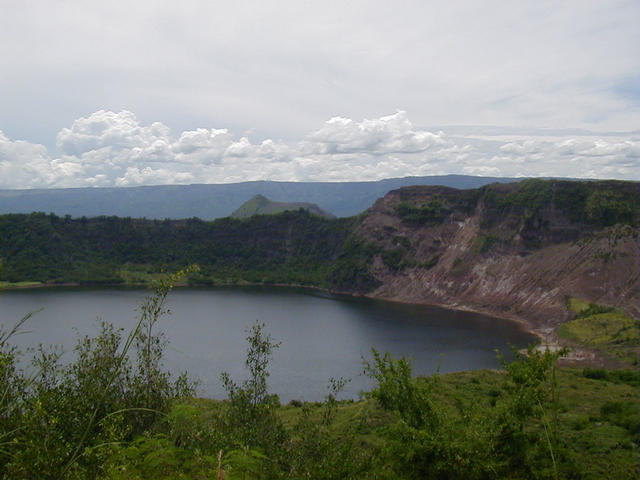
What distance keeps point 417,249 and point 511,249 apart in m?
20.7

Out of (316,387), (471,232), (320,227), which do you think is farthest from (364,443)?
(320,227)

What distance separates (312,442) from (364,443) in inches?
367

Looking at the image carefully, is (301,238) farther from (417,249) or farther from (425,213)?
(417,249)

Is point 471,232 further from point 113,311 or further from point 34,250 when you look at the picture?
point 34,250

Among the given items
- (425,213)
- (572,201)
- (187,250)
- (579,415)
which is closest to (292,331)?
(579,415)

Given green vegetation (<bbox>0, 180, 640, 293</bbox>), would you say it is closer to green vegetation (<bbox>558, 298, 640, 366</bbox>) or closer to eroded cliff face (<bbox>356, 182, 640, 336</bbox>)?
eroded cliff face (<bbox>356, 182, 640, 336</bbox>)

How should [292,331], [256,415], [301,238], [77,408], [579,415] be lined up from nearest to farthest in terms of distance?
[77,408], [256,415], [579,415], [292,331], [301,238]

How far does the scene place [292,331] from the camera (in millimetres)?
63031

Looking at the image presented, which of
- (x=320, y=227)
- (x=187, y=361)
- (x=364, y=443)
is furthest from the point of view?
(x=320, y=227)

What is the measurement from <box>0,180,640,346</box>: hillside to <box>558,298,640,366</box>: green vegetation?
2.20 m

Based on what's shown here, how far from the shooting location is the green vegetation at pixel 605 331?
48.5 meters

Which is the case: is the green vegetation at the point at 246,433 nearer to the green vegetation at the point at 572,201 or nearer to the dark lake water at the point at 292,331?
the dark lake water at the point at 292,331

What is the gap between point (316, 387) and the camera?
41188 mm

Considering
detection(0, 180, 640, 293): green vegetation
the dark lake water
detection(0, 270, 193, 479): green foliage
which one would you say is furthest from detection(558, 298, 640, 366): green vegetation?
detection(0, 270, 193, 479): green foliage
